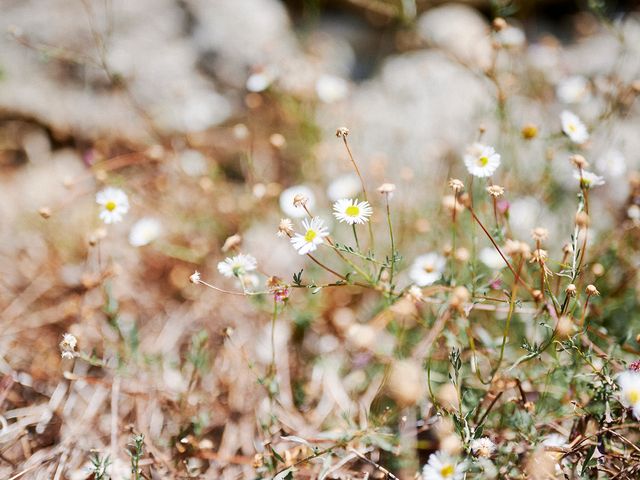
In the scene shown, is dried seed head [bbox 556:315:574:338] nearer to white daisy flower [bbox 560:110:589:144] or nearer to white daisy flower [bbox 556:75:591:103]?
white daisy flower [bbox 560:110:589:144]

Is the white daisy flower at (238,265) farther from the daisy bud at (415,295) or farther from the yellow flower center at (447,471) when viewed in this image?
the yellow flower center at (447,471)

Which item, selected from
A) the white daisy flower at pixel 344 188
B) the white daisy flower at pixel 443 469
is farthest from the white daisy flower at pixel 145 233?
the white daisy flower at pixel 443 469

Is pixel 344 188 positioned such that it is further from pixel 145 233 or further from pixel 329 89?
pixel 145 233

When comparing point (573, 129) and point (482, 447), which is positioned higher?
point (573, 129)

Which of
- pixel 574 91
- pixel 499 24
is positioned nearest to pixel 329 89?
pixel 499 24

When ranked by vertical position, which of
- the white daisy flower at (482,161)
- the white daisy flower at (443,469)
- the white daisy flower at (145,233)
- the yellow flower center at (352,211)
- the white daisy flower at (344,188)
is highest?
the white daisy flower at (482,161)

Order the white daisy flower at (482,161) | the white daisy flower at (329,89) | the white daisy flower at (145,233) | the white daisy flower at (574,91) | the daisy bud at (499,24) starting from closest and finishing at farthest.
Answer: the white daisy flower at (482,161) < the daisy bud at (499,24) < the white daisy flower at (145,233) < the white daisy flower at (574,91) < the white daisy flower at (329,89)
